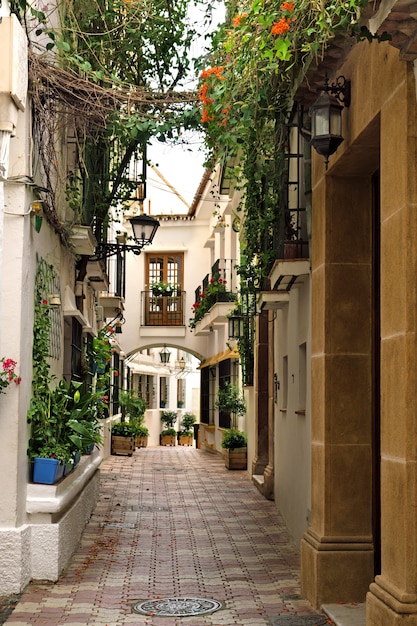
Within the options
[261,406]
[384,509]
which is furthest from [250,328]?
[384,509]

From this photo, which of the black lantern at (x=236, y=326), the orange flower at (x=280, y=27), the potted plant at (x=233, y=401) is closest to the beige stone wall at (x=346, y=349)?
the orange flower at (x=280, y=27)

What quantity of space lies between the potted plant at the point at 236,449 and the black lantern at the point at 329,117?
47.3ft

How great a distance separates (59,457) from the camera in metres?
8.98

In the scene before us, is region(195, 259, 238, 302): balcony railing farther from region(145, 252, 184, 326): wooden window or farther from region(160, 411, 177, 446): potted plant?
region(160, 411, 177, 446): potted plant

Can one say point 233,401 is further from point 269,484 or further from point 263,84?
point 263,84

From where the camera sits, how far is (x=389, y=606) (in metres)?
5.75

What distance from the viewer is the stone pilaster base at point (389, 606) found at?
5578 millimetres

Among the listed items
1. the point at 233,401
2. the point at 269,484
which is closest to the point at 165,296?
the point at 233,401

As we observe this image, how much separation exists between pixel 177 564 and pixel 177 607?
1.97m

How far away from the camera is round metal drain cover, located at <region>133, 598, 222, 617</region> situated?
25.0 ft

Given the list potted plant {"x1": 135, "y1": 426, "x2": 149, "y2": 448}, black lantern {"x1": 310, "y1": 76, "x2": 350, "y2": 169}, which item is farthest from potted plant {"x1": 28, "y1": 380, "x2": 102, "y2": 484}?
potted plant {"x1": 135, "y1": 426, "x2": 149, "y2": 448}

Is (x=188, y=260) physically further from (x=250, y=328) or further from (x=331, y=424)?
(x=331, y=424)

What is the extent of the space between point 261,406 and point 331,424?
34.9 ft

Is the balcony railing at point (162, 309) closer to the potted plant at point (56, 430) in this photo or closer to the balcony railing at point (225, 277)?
the balcony railing at point (225, 277)
